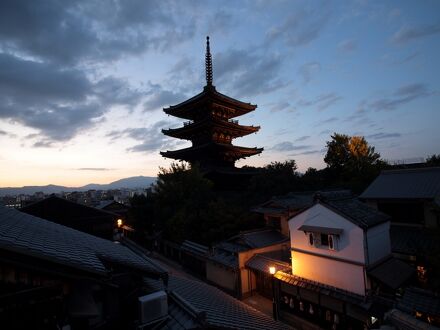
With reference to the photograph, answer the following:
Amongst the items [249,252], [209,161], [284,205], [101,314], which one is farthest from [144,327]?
[209,161]

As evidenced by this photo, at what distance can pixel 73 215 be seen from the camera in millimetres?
26938

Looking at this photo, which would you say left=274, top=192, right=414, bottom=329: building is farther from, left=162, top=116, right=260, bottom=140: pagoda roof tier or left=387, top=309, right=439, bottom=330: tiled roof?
Answer: left=162, top=116, right=260, bottom=140: pagoda roof tier

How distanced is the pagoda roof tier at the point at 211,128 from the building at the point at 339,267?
21.5 m

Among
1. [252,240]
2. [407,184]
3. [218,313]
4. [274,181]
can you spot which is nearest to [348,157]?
[274,181]

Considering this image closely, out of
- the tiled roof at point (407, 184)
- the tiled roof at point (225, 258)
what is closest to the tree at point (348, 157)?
the tiled roof at point (407, 184)

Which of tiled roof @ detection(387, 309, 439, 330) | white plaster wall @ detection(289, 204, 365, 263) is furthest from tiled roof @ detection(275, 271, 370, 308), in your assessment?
tiled roof @ detection(387, 309, 439, 330)

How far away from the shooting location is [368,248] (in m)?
13.5

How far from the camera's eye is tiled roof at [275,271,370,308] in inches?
504

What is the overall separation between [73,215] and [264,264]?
825 inches

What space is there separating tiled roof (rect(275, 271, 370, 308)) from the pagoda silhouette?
1959cm

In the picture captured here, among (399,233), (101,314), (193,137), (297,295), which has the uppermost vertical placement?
(193,137)

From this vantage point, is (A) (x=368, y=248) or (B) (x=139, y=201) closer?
(A) (x=368, y=248)

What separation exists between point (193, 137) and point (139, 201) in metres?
12.7

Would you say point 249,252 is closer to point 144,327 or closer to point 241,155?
point 144,327
